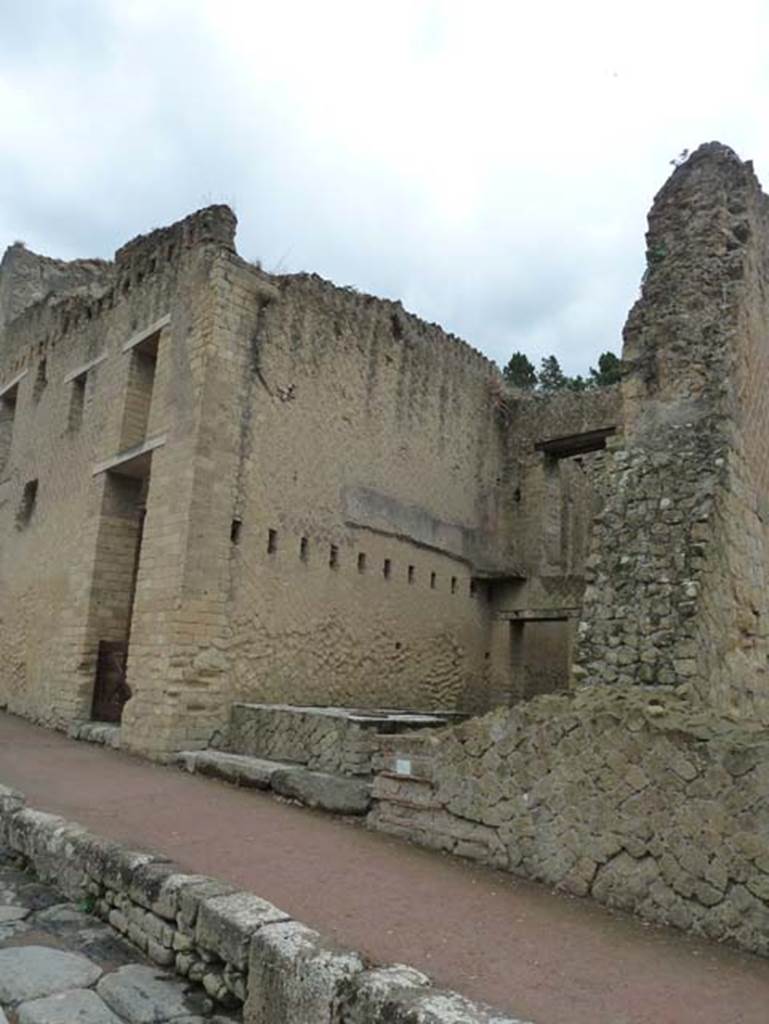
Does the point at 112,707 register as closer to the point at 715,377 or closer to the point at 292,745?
the point at 292,745

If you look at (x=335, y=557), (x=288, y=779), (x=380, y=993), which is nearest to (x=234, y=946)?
(x=380, y=993)

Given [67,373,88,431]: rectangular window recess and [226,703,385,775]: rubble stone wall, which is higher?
[67,373,88,431]: rectangular window recess

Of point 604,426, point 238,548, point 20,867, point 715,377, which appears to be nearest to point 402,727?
point 238,548

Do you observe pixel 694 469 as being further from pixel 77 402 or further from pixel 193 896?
pixel 77 402

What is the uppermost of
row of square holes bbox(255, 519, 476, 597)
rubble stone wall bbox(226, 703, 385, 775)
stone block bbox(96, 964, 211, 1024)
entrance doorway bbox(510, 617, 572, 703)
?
row of square holes bbox(255, 519, 476, 597)

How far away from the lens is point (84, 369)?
43.6 feet

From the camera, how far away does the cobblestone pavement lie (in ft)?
11.2

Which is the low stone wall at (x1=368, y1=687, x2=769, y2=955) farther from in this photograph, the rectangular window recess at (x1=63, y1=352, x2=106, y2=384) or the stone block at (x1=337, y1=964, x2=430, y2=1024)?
the rectangular window recess at (x1=63, y1=352, x2=106, y2=384)

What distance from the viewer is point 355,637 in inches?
451

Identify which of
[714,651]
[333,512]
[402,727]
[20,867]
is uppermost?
[333,512]

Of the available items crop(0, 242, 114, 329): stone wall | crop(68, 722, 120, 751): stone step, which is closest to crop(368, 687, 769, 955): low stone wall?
crop(68, 722, 120, 751): stone step

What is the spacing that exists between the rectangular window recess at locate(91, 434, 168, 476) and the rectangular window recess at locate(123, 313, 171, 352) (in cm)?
153

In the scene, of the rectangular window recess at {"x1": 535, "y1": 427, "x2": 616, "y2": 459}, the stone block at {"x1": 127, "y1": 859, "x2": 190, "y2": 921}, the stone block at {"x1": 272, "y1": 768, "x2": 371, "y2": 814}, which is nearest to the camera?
the stone block at {"x1": 127, "y1": 859, "x2": 190, "y2": 921}

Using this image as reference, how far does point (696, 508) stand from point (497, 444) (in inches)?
373
